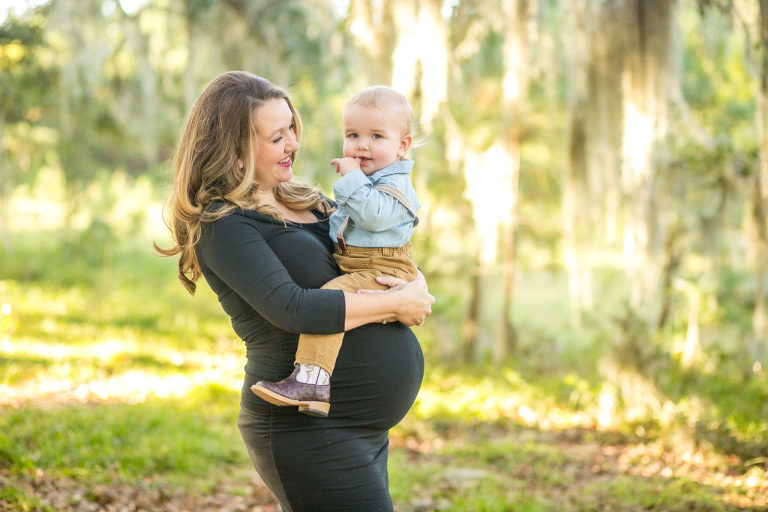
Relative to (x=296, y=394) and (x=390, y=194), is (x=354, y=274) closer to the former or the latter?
(x=390, y=194)

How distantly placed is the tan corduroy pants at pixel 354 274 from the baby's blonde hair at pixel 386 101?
38 centimetres

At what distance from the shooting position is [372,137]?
207 centimetres

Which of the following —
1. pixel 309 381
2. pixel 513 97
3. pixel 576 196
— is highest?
pixel 513 97

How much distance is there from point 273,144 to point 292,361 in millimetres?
578

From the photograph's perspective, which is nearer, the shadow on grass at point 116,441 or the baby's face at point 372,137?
the baby's face at point 372,137

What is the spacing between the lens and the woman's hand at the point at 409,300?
72.3 inches

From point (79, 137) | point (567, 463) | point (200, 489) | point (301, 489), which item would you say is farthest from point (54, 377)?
point (79, 137)

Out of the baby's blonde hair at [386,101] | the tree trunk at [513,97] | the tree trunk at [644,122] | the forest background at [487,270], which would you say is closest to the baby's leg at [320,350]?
the baby's blonde hair at [386,101]

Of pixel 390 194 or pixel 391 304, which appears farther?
pixel 390 194

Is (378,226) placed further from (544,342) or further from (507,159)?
(544,342)

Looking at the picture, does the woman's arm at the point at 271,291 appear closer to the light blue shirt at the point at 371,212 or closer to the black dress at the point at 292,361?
the black dress at the point at 292,361

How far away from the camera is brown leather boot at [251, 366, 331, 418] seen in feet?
5.59

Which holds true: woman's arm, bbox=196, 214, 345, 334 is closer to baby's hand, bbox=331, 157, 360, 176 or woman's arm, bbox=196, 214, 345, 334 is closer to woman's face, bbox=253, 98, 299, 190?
woman's face, bbox=253, 98, 299, 190

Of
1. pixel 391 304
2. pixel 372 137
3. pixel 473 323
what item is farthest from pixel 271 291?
pixel 473 323
